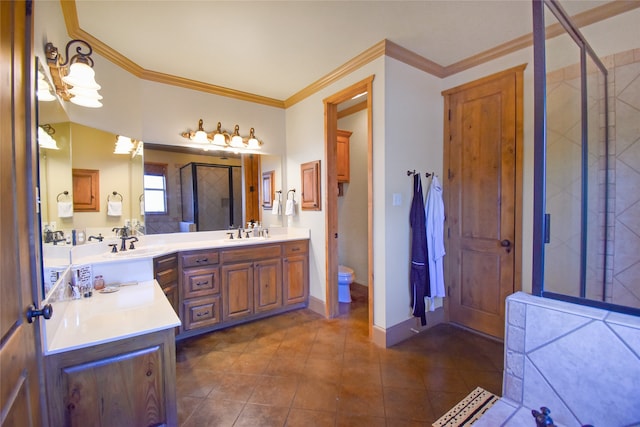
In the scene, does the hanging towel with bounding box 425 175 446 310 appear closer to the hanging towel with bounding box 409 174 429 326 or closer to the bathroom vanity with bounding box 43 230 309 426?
the hanging towel with bounding box 409 174 429 326

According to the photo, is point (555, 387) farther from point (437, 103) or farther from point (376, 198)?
point (437, 103)

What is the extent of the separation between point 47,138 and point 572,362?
8.04 feet

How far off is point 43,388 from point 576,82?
3.45m

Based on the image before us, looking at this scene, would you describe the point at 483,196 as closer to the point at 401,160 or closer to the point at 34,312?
the point at 401,160

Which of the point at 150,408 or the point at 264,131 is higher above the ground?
the point at 264,131

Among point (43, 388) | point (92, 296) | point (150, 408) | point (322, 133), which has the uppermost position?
point (322, 133)

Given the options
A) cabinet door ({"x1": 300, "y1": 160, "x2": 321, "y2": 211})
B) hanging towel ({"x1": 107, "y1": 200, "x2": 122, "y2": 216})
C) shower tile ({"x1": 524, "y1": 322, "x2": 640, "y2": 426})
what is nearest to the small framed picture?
cabinet door ({"x1": 300, "y1": 160, "x2": 321, "y2": 211})

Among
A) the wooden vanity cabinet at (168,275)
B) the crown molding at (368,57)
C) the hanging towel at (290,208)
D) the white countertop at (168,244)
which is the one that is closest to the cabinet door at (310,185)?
the hanging towel at (290,208)

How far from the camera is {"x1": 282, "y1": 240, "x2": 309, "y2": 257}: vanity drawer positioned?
3.26 meters

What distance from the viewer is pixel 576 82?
2.11 metres

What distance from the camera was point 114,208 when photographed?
2445mm

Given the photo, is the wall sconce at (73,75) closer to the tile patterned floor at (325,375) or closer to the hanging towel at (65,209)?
the hanging towel at (65,209)

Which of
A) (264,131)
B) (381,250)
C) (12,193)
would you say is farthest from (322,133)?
(12,193)

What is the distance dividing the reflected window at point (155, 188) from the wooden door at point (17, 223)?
1.98m
